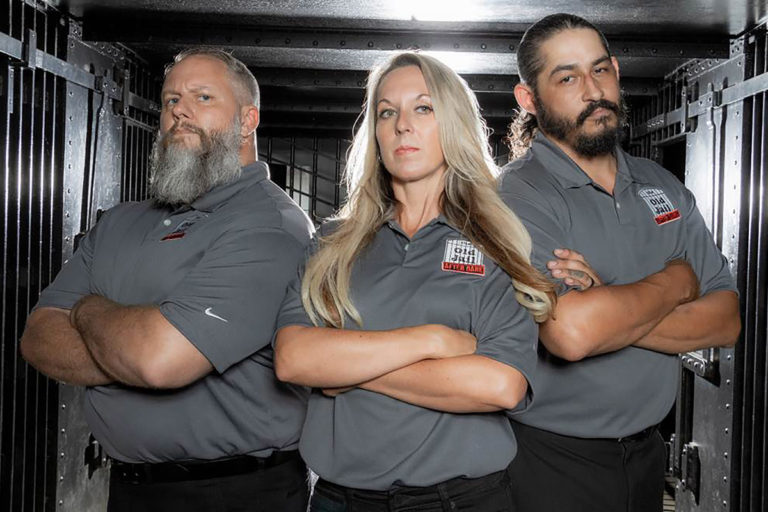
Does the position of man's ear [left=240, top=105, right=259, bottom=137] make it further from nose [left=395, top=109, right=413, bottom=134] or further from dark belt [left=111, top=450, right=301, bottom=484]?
dark belt [left=111, top=450, right=301, bottom=484]

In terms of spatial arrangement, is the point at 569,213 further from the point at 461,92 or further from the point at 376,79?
the point at 376,79

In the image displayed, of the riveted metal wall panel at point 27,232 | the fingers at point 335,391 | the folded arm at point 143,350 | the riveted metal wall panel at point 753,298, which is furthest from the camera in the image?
the riveted metal wall panel at point 753,298

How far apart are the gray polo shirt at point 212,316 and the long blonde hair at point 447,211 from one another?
0.20 meters

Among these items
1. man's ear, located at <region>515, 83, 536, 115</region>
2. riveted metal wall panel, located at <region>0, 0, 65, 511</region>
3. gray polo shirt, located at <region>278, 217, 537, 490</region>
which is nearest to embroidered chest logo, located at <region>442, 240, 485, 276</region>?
gray polo shirt, located at <region>278, 217, 537, 490</region>

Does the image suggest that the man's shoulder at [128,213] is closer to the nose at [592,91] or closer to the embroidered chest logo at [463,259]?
the embroidered chest logo at [463,259]

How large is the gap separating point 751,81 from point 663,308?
6.38ft

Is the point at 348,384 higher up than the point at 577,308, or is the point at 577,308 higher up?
the point at 577,308

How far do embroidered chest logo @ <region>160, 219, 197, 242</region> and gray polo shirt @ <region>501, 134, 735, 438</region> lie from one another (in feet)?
3.25

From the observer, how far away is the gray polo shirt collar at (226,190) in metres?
2.42

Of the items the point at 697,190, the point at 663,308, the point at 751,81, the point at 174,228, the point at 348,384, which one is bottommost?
the point at 348,384

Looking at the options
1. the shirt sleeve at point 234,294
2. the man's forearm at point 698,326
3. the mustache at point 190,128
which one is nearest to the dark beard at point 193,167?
the mustache at point 190,128

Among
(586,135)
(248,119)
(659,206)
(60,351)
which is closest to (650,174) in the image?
(659,206)

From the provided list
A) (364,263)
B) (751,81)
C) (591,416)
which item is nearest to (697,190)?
(751,81)

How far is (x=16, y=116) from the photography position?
3209 millimetres
